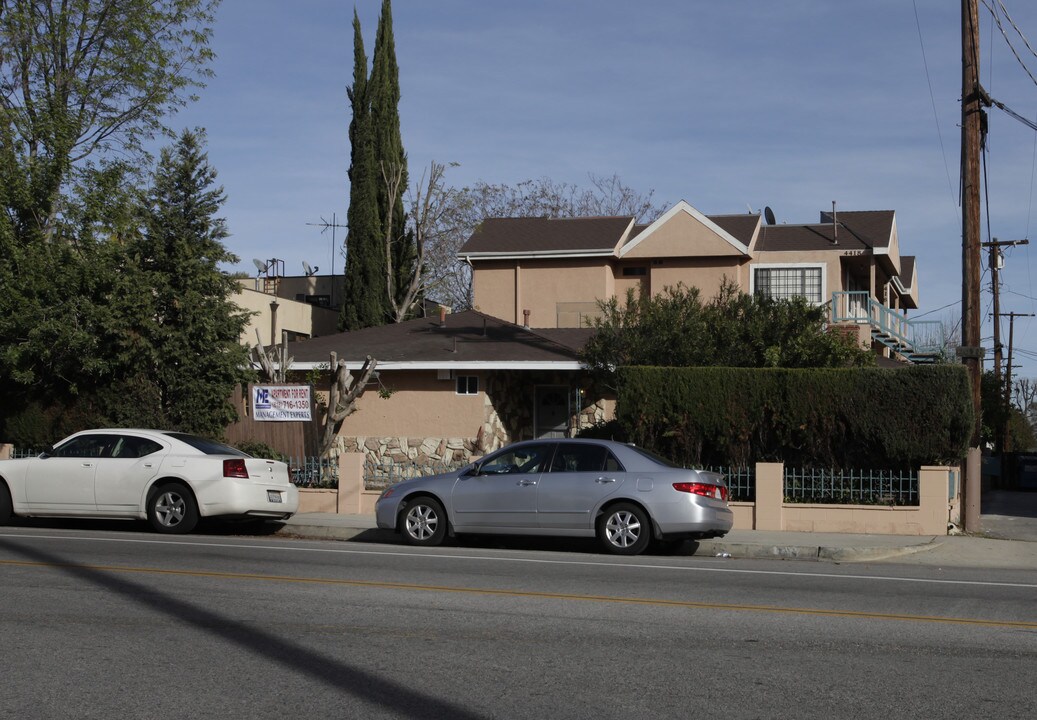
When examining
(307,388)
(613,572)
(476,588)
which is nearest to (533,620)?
(476,588)

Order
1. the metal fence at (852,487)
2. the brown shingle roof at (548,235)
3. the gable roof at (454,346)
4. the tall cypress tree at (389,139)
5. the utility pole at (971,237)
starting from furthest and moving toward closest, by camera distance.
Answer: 1. the tall cypress tree at (389,139)
2. the brown shingle roof at (548,235)
3. the gable roof at (454,346)
4. the utility pole at (971,237)
5. the metal fence at (852,487)

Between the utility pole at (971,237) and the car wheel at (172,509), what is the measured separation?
1224 centimetres

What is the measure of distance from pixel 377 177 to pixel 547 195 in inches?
571

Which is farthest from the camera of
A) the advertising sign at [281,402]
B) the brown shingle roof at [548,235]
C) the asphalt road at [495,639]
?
the brown shingle roof at [548,235]

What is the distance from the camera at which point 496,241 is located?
3325cm

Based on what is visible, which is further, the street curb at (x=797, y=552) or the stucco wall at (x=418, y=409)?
the stucco wall at (x=418, y=409)

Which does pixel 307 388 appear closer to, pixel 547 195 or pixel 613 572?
pixel 613 572

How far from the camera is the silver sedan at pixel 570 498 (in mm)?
13766

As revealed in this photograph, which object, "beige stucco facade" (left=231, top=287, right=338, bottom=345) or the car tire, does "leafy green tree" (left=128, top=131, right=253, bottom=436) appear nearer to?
the car tire

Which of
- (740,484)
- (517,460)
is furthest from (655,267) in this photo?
(517,460)

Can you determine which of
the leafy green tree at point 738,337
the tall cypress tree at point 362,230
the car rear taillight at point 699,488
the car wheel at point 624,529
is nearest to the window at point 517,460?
the car wheel at point 624,529

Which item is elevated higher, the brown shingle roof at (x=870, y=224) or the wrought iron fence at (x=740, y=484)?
the brown shingle roof at (x=870, y=224)

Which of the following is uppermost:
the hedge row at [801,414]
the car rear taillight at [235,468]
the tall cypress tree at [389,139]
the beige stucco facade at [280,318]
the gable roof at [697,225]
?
the tall cypress tree at [389,139]

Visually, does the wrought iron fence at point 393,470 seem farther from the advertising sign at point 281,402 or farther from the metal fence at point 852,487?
the metal fence at point 852,487
